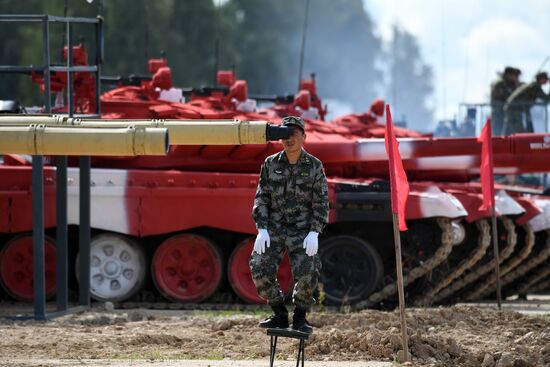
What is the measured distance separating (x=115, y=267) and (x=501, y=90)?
9727 mm

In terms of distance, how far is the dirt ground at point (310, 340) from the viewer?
1150cm

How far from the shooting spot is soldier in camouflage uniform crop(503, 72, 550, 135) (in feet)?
78.6

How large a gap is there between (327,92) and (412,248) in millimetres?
42228

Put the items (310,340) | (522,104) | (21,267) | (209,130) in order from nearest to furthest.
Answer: (209,130), (310,340), (21,267), (522,104)

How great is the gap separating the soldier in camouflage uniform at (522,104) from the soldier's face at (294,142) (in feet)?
45.8

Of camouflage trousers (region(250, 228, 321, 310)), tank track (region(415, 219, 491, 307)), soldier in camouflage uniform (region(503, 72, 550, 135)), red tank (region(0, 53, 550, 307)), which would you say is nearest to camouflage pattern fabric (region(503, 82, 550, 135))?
soldier in camouflage uniform (region(503, 72, 550, 135))

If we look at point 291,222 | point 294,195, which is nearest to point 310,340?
point 291,222

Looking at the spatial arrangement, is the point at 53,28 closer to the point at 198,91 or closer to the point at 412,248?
the point at 198,91

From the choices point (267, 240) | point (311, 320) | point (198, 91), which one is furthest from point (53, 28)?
point (267, 240)

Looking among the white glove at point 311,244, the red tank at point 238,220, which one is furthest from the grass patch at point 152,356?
the red tank at point 238,220

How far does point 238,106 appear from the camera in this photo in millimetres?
21453

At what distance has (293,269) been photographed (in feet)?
33.6

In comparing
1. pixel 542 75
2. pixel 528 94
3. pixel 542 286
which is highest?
pixel 542 75

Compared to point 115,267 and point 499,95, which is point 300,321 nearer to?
point 115,267
